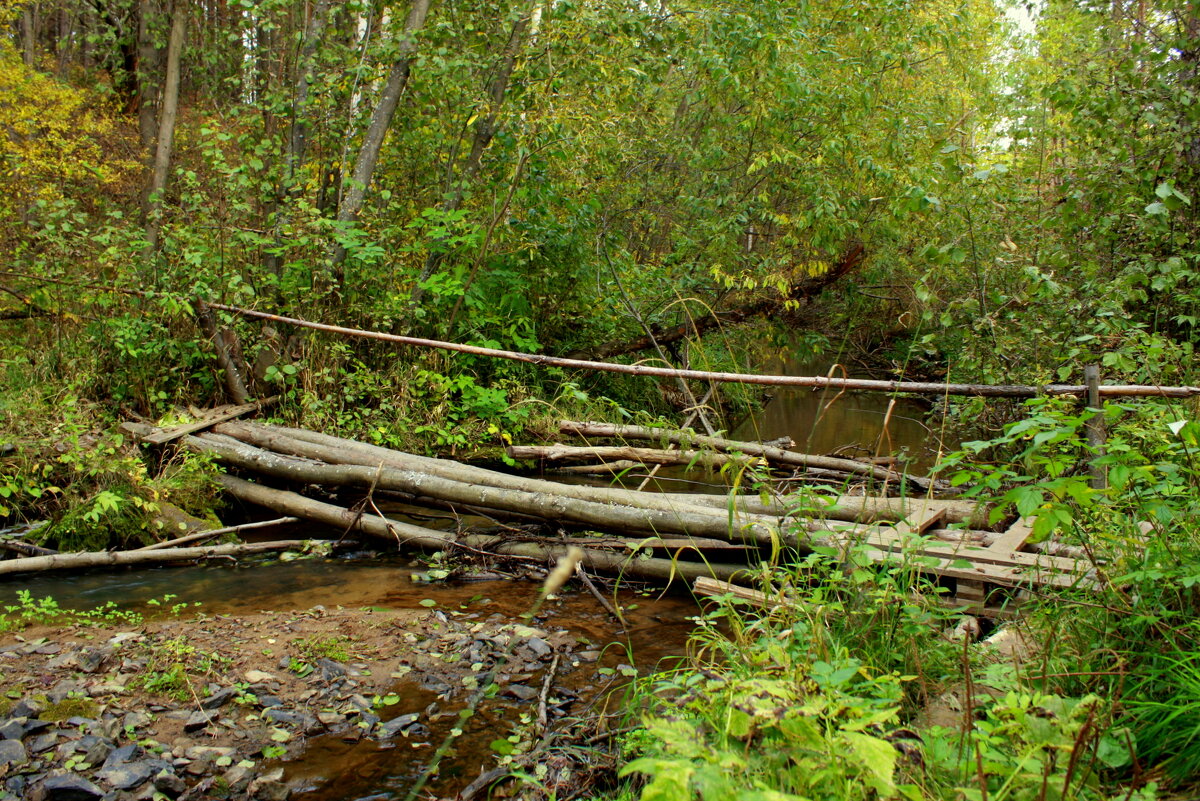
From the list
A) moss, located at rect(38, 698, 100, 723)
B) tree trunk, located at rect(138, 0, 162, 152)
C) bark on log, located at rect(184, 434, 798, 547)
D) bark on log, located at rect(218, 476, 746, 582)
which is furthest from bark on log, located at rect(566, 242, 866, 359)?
tree trunk, located at rect(138, 0, 162, 152)

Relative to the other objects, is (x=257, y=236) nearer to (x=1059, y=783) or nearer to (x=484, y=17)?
(x=484, y=17)

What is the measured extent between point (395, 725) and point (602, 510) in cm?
228

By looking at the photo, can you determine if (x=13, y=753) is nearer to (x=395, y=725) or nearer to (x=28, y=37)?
(x=395, y=725)

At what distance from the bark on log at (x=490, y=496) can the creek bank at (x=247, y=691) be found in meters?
0.99

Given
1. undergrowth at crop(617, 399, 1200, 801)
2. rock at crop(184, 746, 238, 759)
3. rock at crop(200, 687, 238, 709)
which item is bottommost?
rock at crop(200, 687, 238, 709)

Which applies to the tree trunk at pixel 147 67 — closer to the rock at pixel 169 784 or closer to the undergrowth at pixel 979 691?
the rock at pixel 169 784

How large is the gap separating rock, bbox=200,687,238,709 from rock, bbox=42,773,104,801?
65cm

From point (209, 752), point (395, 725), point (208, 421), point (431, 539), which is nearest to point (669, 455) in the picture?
point (431, 539)

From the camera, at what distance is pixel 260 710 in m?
3.40

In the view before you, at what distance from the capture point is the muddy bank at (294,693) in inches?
115

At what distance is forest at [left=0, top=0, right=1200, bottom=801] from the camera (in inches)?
88.0

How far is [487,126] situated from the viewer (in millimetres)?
9328

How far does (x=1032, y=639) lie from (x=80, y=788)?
11.3 ft

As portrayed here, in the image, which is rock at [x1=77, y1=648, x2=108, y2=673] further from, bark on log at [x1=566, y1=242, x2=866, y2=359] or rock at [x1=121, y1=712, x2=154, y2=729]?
bark on log at [x1=566, y1=242, x2=866, y2=359]
